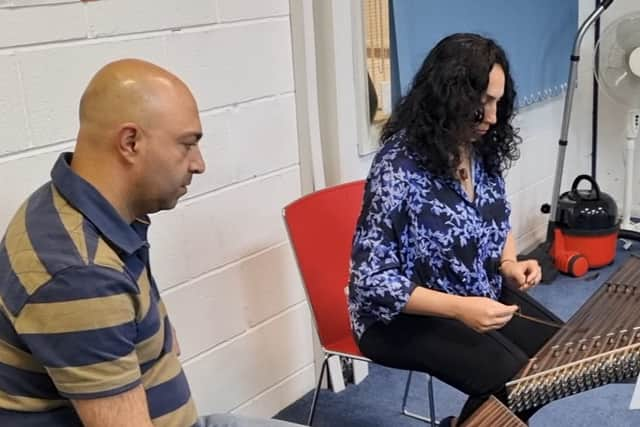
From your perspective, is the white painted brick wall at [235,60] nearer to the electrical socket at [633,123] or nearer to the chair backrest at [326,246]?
the chair backrest at [326,246]

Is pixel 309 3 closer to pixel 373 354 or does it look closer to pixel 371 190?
pixel 371 190

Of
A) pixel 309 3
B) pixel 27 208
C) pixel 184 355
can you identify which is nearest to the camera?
pixel 27 208

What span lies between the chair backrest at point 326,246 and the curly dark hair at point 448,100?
13.2 inches

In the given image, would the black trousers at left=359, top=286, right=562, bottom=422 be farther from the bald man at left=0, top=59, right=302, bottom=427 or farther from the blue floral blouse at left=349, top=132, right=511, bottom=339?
the bald man at left=0, top=59, right=302, bottom=427

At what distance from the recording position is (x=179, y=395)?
128 cm

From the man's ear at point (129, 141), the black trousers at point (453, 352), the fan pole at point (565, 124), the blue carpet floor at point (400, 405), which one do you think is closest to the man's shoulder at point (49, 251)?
the man's ear at point (129, 141)

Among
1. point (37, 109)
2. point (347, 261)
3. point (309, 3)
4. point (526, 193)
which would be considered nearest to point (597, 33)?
point (526, 193)

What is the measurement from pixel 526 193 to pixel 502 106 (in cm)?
167

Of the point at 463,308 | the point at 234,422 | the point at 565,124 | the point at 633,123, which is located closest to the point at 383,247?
the point at 463,308

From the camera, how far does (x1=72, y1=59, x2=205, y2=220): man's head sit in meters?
1.12

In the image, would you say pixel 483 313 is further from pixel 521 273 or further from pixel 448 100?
pixel 448 100

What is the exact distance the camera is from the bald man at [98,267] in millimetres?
1039

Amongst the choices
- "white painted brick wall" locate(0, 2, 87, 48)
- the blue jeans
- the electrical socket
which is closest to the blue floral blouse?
the blue jeans

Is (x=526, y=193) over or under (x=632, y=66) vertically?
under
